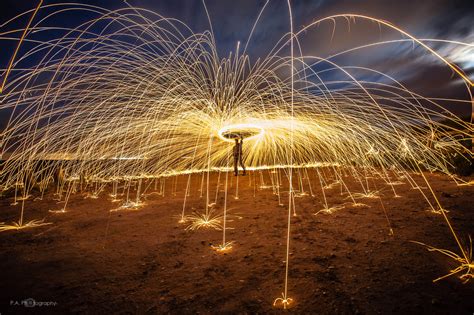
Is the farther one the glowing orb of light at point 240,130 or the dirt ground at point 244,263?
the glowing orb of light at point 240,130

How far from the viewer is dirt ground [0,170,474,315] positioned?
2.38 meters

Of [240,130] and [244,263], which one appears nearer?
[244,263]

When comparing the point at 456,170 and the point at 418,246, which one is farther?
the point at 456,170

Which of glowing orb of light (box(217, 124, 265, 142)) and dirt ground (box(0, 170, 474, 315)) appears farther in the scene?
glowing orb of light (box(217, 124, 265, 142))

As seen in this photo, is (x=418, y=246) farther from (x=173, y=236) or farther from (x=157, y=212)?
(x=157, y=212)

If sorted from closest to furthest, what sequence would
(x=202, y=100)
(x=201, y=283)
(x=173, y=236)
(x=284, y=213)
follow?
(x=201, y=283), (x=173, y=236), (x=284, y=213), (x=202, y=100)

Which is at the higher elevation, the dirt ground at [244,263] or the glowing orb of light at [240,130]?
the glowing orb of light at [240,130]

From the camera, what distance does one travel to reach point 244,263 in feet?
10.7

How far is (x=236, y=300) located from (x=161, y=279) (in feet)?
3.38

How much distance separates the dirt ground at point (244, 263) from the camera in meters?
2.38

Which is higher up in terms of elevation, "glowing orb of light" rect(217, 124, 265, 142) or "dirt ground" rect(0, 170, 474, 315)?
"glowing orb of light" rect(217, 124, 265, 142)

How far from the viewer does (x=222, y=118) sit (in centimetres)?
885

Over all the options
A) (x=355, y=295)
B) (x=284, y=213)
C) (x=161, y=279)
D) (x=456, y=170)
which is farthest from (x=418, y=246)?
(x=456, y=170)

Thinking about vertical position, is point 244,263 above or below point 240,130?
below
